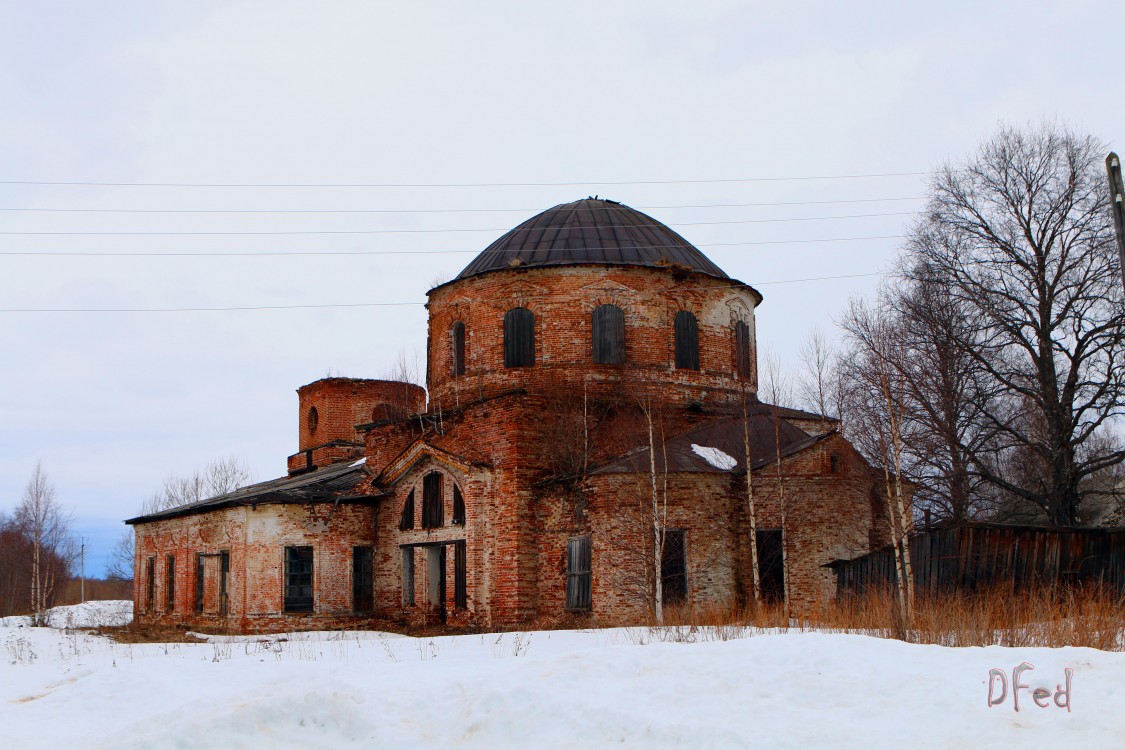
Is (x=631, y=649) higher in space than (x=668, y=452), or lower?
lower

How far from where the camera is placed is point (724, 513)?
23.0 m

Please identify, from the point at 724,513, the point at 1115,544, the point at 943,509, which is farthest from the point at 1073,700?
the point at 943,509

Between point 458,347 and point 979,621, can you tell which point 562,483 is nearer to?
point 458,347

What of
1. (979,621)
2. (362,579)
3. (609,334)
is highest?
(609,334)

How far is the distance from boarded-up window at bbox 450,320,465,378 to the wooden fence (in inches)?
498

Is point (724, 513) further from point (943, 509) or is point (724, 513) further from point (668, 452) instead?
point (943, 509)

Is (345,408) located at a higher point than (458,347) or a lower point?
lower

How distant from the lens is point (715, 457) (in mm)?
23656

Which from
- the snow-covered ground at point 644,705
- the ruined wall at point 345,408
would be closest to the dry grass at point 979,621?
the snow-covered ground at point 644,705

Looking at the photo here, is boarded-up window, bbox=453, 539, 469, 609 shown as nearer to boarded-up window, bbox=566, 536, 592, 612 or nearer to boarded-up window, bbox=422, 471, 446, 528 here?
boarded-up window, bbox=422, 471, 446, 528

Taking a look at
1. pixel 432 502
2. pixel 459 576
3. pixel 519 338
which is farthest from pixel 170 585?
pixel 519 338

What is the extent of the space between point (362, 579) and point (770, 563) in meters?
10.3

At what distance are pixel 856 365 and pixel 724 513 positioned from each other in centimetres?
725

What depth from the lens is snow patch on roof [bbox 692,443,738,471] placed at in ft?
76.5
